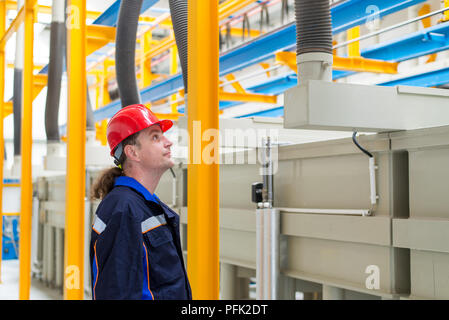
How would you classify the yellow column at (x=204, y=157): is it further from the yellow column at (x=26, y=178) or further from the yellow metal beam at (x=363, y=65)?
the yellow column at (x=26, y=178)

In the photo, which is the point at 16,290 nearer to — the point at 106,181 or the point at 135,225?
the point at 106,181

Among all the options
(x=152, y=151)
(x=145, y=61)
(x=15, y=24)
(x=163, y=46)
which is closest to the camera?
(x=152, y=151)

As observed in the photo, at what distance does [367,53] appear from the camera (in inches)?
169

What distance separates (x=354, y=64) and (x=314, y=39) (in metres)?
2.28

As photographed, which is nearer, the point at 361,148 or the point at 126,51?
the point at 361,148

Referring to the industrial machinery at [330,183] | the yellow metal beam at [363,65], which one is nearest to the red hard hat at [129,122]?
the industrial machinery at [330,183]

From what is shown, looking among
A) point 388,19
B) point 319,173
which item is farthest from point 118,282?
point 388,19

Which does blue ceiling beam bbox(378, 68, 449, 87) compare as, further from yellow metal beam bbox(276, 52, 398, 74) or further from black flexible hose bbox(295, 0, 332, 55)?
black flexible hose bbox(295, 0, 332, 55)

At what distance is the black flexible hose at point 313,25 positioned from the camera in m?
2.13

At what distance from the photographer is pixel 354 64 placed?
434cm

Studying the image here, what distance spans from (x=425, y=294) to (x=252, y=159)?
158cm

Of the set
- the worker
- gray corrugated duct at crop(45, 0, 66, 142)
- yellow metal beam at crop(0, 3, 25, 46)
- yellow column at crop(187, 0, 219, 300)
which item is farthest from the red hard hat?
yellow metal beam at crop(0, 3, 25, 46)

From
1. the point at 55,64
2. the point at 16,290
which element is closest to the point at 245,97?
the point at 55,64

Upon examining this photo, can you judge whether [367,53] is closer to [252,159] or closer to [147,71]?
[252,159]
